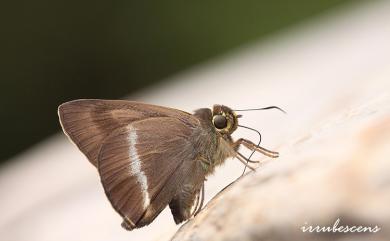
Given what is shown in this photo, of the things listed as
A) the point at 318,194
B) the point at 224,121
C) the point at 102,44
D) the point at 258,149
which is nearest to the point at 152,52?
the point at 102,44

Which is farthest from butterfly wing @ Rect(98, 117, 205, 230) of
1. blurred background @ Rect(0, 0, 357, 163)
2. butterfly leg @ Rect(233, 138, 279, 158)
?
blurred background @ Rect(0, 0, 357, 163)

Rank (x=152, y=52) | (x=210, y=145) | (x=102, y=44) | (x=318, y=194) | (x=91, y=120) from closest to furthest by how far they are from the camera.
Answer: (x=318, y=194)
(x=91, y=120)
(x=210, y=145)
(x=102, y=44)
(x=152, y=52)

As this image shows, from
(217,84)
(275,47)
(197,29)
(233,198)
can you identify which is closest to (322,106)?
(233,198)

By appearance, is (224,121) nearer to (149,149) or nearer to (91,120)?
(149,149)

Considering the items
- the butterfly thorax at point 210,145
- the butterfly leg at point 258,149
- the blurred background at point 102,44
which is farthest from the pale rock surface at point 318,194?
the blurred background at point 102,44

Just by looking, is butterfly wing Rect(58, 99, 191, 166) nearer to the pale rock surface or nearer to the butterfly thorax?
the butterfly thorax

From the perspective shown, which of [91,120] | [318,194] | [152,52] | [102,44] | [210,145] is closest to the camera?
[318,194]

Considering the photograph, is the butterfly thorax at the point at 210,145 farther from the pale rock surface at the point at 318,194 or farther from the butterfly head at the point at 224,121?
the pale rock surface at the point at 318,194
